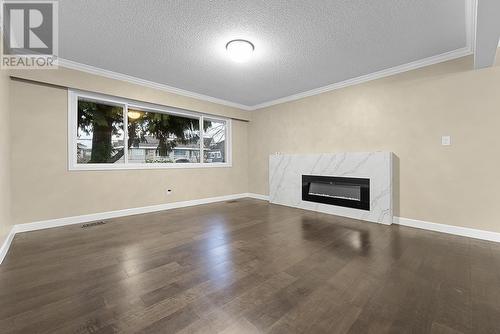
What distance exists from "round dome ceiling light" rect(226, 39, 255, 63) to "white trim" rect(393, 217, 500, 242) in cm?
338

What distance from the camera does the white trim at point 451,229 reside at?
2707mm

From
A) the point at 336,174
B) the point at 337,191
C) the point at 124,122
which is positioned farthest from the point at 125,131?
the point at 337,191

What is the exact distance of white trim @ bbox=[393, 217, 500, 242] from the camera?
271 centimetres

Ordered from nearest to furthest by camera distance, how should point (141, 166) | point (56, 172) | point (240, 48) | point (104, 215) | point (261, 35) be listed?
point (261, 35)
point (240, 48)
point (56, 172)
point (104, 215)
point (141, 166)

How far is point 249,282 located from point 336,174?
2906 millimetres

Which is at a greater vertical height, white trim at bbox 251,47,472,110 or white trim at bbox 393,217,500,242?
white trim at bbox 251,47,472,110

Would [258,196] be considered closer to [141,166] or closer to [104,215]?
[141,166]

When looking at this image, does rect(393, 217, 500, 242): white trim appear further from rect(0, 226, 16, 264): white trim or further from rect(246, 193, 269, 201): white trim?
rect(0, 226, 16, 264): white trim

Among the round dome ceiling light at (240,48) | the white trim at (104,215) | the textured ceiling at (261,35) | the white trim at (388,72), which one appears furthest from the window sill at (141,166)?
the round dome ceiling light at (240,48)

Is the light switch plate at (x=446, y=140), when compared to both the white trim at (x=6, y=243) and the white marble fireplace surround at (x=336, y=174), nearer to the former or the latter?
the white marble fireplace surround at (x=336, y=174)

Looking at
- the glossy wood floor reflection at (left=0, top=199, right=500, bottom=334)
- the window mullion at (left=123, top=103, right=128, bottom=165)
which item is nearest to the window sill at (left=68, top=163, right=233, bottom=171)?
the window mullion at (left=123, top=103, right=128, bottom=165)

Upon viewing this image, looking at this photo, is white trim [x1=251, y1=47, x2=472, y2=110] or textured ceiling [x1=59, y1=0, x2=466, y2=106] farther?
white trim [x1=251, y1=47, x2=472, y2=110]

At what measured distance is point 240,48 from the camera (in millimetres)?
2725

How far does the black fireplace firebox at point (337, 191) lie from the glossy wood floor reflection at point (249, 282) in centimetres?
77
